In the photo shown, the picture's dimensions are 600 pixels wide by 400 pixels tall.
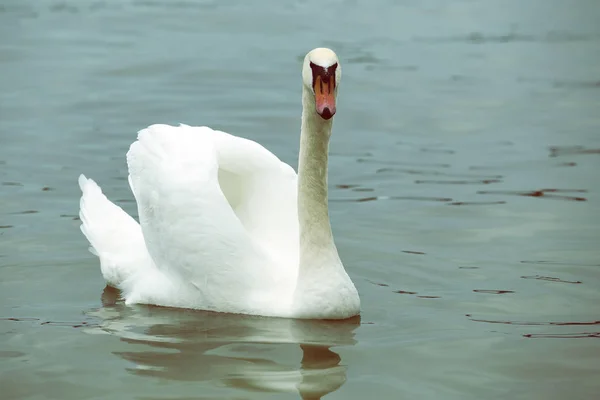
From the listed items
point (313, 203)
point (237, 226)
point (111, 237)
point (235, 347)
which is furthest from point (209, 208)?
point (111, 237)

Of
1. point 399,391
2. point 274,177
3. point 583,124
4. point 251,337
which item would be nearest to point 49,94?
point 583,124

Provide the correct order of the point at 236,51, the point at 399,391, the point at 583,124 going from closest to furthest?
1. the point at 399,391
2. the point at 583,124
3. the point at 236,51

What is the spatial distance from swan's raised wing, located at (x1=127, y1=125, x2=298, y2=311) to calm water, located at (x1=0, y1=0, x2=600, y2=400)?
11.2 inches

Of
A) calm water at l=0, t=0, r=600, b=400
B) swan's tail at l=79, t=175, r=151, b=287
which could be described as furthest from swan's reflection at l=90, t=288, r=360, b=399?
swan's tail at l=79, t=175, r=151, b=287

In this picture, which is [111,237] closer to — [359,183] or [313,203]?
[313,203]

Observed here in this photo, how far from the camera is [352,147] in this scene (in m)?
12.5

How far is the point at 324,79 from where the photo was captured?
7.04 m

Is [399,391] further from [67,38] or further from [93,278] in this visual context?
[67,38]

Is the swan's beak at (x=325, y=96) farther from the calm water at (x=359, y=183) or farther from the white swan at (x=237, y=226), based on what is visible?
the calm water at (x=359, y=183)

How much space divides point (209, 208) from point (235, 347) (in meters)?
0.92

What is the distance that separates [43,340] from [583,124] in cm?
783


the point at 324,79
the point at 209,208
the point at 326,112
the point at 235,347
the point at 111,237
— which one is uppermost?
the point at 324,79

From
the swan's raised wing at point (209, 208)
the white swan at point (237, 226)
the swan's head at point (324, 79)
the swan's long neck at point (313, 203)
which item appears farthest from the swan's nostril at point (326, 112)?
the swan's raised wing at point (209, 208)

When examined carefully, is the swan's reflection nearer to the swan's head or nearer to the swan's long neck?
the swan's long neck
